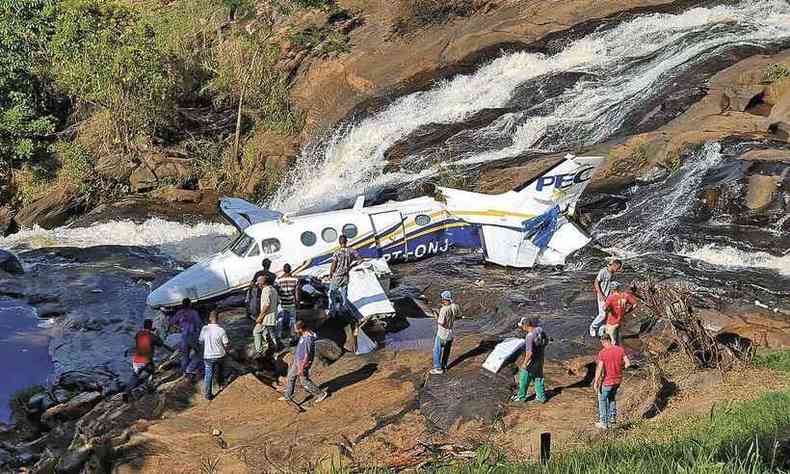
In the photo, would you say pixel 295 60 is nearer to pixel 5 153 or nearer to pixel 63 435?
pixel 5 153

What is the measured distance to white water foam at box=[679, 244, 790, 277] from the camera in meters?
19.8

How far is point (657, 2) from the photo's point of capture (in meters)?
Answer: 36.1

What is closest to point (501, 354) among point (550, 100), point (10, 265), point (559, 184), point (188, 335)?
point (188, 335)

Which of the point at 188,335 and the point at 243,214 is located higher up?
the point at 188,335

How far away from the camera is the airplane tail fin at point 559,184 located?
21.2m

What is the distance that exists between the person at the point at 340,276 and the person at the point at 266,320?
1562 mm

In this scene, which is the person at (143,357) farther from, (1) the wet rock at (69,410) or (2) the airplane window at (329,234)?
(2) the airplane window at (329,234)

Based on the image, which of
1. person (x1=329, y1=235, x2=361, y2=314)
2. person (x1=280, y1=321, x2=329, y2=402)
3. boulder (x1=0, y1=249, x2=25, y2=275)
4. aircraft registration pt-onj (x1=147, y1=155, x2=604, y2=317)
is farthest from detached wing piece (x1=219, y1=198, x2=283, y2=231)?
person (x1=280, y1=321, x2=329, y2=402)

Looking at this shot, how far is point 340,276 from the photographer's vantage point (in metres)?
16.8

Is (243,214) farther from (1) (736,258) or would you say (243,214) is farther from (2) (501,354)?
(1) (736,258)

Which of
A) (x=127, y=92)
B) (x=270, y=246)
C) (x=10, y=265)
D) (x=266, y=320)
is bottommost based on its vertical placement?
(x=10, y=265)

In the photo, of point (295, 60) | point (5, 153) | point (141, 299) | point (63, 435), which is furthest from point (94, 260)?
point (295, 60)

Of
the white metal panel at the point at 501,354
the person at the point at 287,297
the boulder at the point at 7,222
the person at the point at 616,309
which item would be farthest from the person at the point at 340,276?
the boulder at the point at 7,222

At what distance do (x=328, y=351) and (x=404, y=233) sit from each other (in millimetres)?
4950
